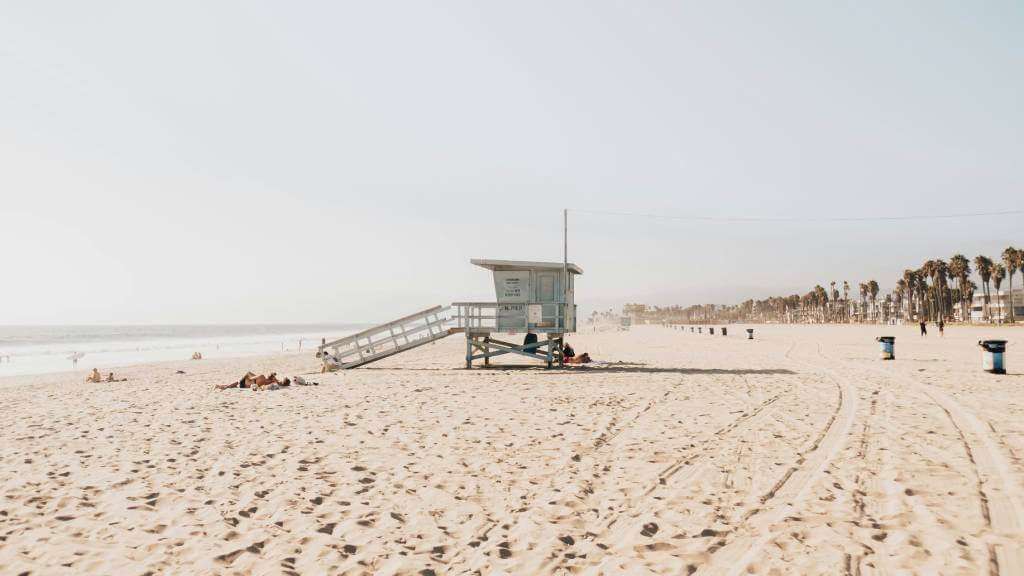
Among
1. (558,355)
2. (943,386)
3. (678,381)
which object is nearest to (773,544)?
(678,381)

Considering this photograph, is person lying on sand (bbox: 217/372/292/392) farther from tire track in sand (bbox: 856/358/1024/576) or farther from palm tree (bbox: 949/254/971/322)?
palm tree (bbox: 949/254/971/322)

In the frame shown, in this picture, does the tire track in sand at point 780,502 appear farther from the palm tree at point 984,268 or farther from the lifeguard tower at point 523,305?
the palm tree at point 984,268

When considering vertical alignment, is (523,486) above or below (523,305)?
below

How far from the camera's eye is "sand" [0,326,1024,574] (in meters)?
4.45

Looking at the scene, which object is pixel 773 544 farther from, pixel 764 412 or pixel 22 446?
pixel 22 446

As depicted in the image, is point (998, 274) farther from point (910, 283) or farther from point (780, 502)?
point (780, 502)

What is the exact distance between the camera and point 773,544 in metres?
4.59

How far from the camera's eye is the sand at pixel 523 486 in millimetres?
4449

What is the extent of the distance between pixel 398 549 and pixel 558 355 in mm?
17141

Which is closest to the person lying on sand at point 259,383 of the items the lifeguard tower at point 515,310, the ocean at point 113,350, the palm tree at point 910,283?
the lifeguard tower at point 515,310

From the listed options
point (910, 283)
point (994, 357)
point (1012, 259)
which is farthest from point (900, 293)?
point (994, 357)

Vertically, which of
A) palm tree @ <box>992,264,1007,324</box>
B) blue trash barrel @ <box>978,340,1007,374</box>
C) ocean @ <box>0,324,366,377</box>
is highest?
palm tree @ <box>992,264,1007,324</box>

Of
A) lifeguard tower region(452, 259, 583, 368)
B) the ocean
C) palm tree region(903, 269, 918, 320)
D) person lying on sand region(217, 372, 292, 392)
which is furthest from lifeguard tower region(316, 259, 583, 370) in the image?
palm tree region(903, 269, 918, 320)

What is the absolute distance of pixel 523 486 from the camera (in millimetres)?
6254
